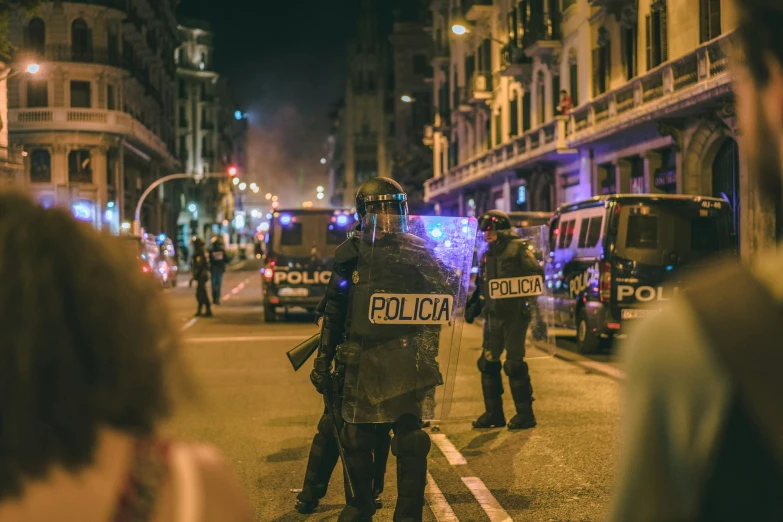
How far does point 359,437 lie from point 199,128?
101645mm

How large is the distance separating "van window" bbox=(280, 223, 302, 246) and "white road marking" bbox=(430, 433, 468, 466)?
1422 centimetres

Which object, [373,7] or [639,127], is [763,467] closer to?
[639,127]

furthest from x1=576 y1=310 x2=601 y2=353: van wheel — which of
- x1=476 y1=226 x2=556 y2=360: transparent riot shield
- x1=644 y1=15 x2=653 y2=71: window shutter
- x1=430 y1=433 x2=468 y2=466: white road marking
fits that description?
x1=644 y1=15 x2=653 y2=71: window shutter

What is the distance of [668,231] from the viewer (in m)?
14.6

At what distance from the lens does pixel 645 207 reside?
14.6m

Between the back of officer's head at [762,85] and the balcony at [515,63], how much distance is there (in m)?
38.0

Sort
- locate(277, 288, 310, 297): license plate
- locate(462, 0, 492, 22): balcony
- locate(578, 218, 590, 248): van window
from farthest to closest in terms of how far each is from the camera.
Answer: locate(462, 0, 492, 22): balcony, locate(277, 288, 310, 297): license plate, locate(578, 218, 590, 248): van window

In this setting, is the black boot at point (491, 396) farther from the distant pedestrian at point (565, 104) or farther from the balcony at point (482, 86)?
the balcony at point (482, 86)

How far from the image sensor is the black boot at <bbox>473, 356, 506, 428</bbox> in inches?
351

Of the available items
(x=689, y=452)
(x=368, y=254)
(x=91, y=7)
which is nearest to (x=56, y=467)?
(x=689, y=452)

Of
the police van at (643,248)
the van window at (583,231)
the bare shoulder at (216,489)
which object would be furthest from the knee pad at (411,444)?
the van window at (583,231)

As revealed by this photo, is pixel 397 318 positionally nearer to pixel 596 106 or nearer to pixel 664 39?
pixel 664 39

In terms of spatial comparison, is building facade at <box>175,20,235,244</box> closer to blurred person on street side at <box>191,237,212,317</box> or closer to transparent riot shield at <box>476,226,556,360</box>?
blurred person on street side at <box>191,237,212,317</box>

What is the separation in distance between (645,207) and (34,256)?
13.8m
